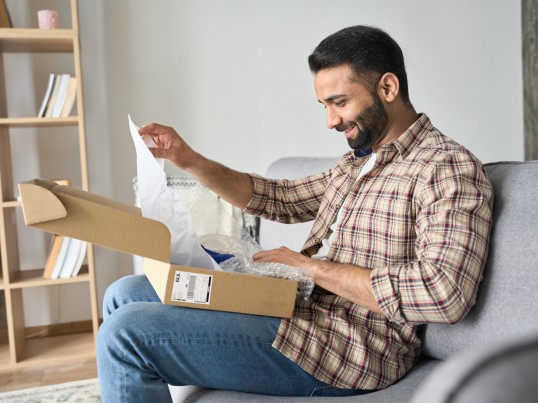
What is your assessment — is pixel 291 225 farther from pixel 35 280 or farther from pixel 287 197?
pixel 35 280

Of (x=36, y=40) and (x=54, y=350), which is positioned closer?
(x=36, y=40)

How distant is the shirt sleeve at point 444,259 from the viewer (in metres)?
1.11

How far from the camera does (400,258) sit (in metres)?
1.27

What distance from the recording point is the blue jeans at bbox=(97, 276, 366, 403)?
43.8 inches

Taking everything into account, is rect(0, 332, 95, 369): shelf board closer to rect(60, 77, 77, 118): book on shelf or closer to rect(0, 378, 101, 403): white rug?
rect(0, 378, 101, 403): white rug

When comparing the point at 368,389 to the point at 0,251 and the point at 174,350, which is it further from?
the point at 0,251

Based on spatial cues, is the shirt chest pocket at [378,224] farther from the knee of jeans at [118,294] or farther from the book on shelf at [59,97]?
the book on shelf at [59,97]

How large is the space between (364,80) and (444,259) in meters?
0.49

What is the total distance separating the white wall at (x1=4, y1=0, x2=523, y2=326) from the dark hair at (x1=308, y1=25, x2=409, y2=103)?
1669 millimetres

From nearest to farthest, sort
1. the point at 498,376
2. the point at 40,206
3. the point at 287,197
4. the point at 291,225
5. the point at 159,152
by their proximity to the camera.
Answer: the point at 498,376
the point at 40,206
the point at 159,152
the point at 287,197
the point at 291,225

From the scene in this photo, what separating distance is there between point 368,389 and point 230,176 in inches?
29.1

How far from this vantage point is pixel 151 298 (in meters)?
1.46

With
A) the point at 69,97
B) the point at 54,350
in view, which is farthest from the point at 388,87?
the point at 54,350

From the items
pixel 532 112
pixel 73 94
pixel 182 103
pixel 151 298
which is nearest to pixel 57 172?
pixel 73 94
